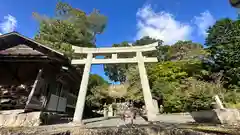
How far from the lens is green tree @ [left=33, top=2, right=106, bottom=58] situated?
60.7 feet

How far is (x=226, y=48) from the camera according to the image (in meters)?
18.7

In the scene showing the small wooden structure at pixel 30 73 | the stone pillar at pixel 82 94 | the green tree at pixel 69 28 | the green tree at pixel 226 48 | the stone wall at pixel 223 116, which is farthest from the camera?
the green tree at pixel 69 28

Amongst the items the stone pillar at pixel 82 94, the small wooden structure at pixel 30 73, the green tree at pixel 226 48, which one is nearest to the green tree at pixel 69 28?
the small wooden structure at pixel 30 73

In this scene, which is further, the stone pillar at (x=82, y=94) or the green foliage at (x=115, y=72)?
the green foliage at (x=115, y=72)

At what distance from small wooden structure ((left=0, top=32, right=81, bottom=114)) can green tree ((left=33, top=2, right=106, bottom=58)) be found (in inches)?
161

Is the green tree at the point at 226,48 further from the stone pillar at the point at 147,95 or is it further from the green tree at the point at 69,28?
the green tree at the point at 69,28

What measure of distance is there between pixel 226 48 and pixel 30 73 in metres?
18.3

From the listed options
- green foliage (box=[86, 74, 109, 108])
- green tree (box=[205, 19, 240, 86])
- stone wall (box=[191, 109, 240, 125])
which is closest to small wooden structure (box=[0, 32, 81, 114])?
green foliage (box=[86, 74, 109, 108])

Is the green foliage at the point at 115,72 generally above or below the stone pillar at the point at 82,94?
above

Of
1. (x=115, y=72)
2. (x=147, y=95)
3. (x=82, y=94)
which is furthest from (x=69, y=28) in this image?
(x=115, y=72)

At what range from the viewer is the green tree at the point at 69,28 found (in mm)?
18500

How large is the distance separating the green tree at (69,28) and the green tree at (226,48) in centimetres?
1337

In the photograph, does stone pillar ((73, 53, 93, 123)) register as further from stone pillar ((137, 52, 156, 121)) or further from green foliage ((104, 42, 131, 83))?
green foliage ((104, 42, 131, 83))

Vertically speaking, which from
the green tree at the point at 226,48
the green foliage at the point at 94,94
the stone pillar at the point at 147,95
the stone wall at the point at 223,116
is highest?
the green tree at the point at 226,48
